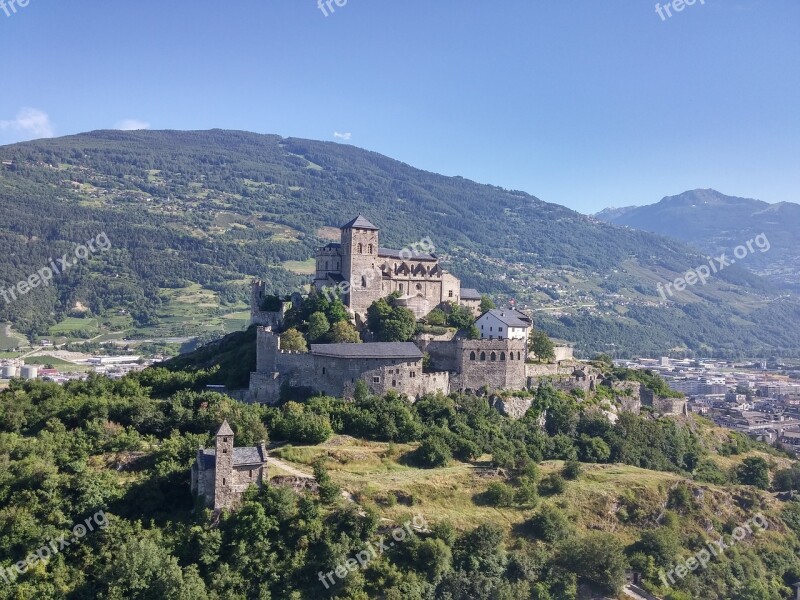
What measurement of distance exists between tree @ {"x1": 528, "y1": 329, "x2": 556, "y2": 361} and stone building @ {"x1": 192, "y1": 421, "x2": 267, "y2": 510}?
35.1 meters

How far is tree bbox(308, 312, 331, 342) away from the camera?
63312mm

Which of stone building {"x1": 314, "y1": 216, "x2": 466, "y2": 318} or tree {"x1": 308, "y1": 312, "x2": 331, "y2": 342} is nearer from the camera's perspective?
tree {"x1": 308, "y1": 312, "x2": 331, "y2": 342}

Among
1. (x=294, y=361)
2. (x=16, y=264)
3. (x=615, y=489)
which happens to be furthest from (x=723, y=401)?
(x=16, y=264)

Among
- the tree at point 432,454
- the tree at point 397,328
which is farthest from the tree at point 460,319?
the tree at point 432,454

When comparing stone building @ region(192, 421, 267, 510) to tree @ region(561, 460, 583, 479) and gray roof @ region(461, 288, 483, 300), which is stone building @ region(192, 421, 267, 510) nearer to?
tree @ region(561, 460, 583, 479)

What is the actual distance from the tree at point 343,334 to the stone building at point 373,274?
4682 mm

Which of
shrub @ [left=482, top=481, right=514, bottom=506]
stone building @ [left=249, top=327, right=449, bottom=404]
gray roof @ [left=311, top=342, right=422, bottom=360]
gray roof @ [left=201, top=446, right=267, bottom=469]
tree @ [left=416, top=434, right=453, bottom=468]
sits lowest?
shrub @ [left=482, top=481, right=514, bottom=506]

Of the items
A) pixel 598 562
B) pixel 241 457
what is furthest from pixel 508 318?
pixel 241 457

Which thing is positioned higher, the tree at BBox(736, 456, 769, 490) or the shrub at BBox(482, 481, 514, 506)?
the shrub at BBox(482, 481, 514, 506)

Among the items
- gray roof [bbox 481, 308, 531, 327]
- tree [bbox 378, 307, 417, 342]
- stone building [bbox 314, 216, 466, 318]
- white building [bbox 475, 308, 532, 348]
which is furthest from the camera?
stone building [bbox 314, 216, 466, 318]

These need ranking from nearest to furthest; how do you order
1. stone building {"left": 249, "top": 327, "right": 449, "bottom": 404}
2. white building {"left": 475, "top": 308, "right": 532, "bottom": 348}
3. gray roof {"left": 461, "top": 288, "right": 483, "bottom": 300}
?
stone building {"left": 249, "top": 327, "right": 449, "bottom": 404} → white building {"left": 475, "top": 308, "right": 532, "bottom": 348} → gray roof {"left": 461, "top": 288, "right": 483, "bottom": 300}

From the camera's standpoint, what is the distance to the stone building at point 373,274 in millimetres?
69688

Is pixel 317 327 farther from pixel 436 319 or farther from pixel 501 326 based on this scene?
pixel 501 326

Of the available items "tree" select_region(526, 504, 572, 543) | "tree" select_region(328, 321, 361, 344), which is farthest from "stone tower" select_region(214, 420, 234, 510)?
"tree" select_region(328, 321, 361, 344)
